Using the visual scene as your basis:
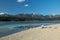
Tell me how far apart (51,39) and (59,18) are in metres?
53.7

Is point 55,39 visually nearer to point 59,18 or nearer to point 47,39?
point 47,39

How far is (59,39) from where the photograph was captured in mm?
5828

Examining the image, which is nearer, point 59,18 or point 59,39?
point 59,39

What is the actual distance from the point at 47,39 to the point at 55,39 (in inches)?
12.6

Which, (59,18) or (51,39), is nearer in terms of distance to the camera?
(51,39)

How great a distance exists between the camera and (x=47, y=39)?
5.93 m

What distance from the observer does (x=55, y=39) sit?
588 centimetres

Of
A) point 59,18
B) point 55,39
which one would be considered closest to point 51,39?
point 55,39

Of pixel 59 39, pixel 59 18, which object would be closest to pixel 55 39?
pixel 59 39

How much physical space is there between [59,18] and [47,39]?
A: 53.8 m

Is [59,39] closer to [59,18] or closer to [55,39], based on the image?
[55,39]

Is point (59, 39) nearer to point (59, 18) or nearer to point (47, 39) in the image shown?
point (47, 39)

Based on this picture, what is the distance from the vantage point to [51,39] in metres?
5.94

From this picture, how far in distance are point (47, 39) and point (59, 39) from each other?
0.48 meters
